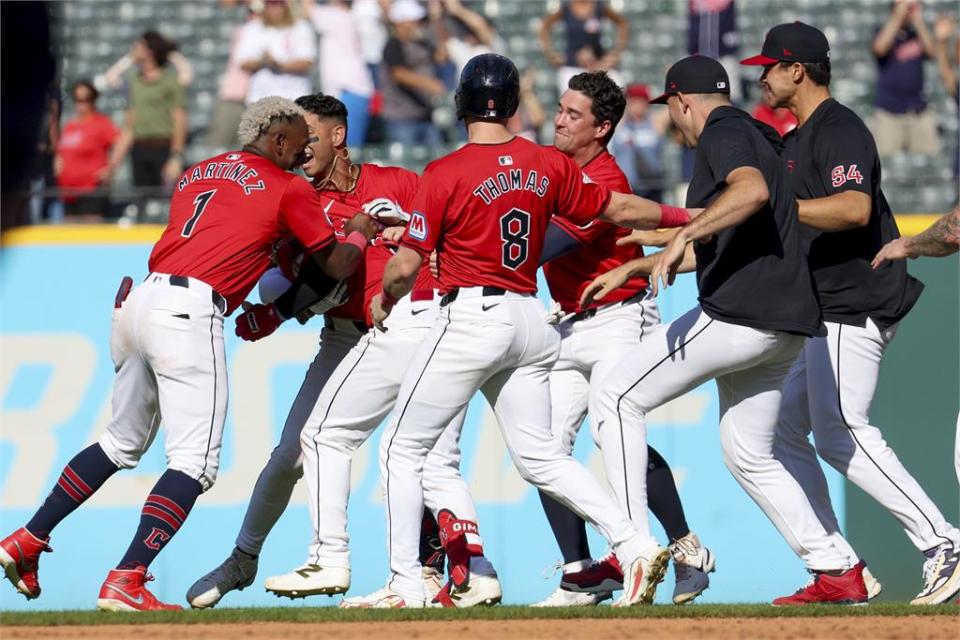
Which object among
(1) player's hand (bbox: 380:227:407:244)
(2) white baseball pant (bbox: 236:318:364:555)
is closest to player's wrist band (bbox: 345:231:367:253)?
(1) player's hand (bbox: 380:227:407:244)

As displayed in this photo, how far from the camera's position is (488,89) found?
5641 mm

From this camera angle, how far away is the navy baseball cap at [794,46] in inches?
244

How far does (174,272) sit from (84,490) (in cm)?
101

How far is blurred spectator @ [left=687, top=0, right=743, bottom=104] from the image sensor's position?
37.9ft

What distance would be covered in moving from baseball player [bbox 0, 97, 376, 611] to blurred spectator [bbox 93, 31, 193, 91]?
5225 mm

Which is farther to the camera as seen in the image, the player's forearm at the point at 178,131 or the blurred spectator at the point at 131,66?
the blurred spectator at the point at 131,66

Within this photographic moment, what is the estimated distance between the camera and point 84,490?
617 cm

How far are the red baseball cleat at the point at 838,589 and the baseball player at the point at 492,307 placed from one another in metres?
0.77

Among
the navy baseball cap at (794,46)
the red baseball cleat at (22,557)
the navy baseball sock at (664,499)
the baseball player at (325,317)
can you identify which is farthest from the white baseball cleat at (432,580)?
the navy baseball cap at (794,46)

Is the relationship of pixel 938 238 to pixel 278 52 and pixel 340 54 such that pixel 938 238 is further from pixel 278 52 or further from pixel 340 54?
pixel 278 52

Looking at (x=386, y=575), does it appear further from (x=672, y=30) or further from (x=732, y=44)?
(x=672, y=30)

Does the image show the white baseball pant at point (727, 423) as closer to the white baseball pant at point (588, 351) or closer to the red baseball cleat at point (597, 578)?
the white baseball pant at point (588, 351)

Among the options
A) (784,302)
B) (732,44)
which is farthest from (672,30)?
(784,302)

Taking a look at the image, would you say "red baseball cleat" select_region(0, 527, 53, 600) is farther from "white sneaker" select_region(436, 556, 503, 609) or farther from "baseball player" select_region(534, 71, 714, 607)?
"baseball player" select_region(534, 71, 714, 607)
